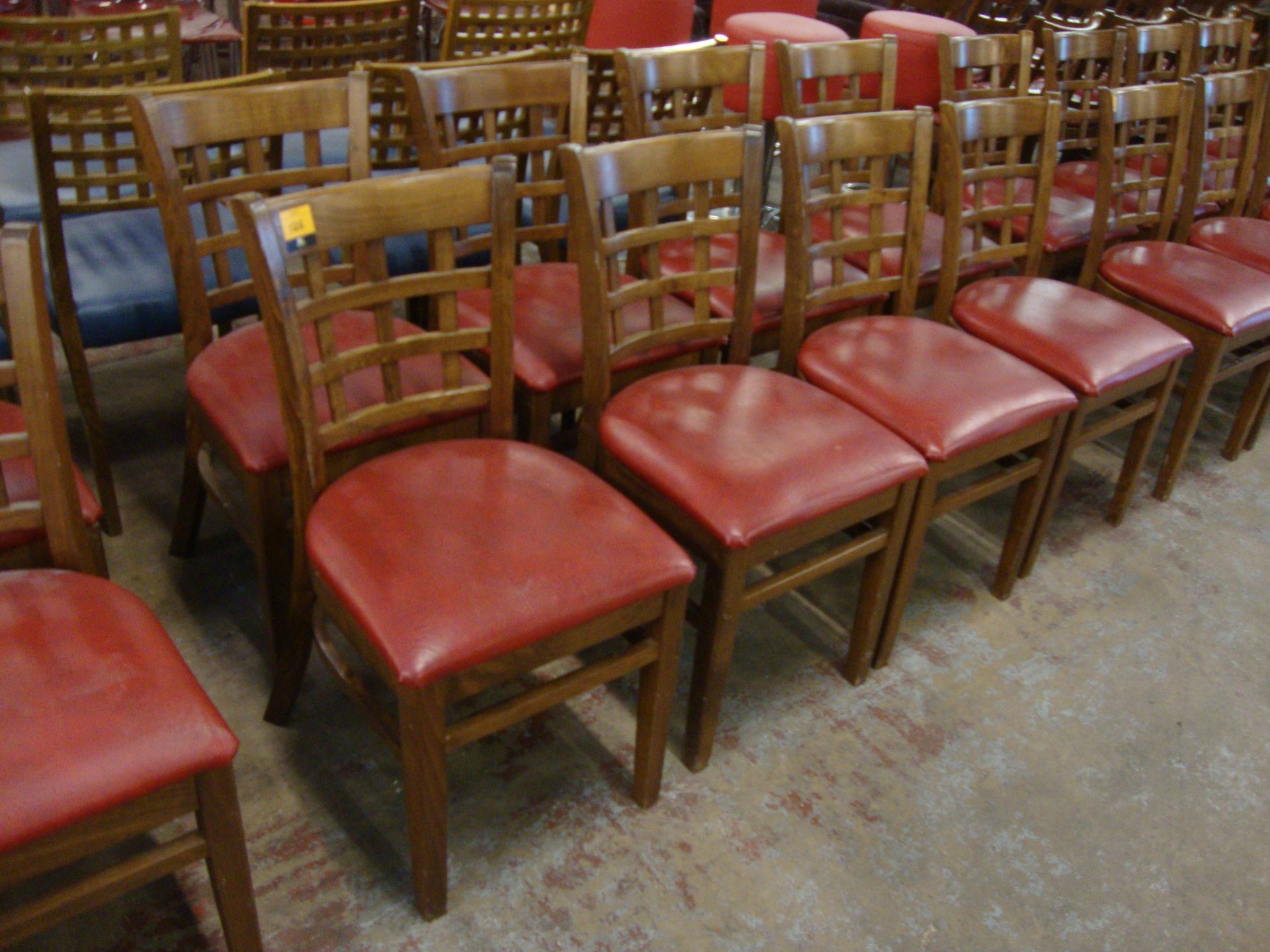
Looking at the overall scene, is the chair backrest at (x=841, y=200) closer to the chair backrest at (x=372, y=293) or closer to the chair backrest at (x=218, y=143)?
the chair backrest at (x=372, y=293)

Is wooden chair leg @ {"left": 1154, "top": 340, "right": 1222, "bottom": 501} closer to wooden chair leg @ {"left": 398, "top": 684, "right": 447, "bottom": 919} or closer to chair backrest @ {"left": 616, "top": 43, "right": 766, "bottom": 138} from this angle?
chair backrest @ {"left": 616, "top": 43, "right": 766, "bottom": 138}

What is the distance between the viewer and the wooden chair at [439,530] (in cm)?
133

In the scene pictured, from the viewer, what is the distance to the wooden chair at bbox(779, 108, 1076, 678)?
1.95 meters

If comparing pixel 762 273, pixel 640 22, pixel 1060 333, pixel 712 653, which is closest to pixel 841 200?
pixel 762 273

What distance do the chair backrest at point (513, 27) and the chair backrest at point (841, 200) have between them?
1.00 metres

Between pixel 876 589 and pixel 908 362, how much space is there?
48 centimetres

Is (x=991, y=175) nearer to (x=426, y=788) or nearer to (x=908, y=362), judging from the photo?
(x=908, y=362)

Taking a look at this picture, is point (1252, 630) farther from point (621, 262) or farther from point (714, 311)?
point (621, 262)

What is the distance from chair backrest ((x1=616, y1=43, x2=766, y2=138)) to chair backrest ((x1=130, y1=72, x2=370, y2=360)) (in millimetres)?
652

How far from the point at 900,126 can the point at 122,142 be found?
6.13 feet

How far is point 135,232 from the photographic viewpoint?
7.16 feet

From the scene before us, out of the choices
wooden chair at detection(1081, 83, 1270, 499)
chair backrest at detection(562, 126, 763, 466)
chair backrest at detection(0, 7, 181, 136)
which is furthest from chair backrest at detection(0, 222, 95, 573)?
wooden chair at detection(1081, 83, 1270, 499)

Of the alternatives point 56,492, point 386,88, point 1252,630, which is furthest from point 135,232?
point 1252,630

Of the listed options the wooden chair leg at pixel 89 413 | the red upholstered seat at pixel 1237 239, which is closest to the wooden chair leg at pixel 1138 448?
the red upholstered seat at pixel 1237 239
